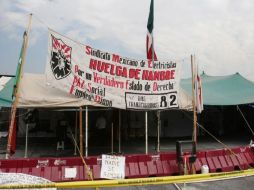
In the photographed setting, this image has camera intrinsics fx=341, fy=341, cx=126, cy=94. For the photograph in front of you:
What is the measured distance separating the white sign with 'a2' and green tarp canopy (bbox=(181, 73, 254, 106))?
23.9 ft

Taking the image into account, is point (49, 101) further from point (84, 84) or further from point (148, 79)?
point (148, 79)

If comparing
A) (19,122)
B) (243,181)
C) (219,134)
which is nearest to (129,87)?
(243,181)

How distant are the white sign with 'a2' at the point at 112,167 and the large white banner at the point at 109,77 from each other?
267cm

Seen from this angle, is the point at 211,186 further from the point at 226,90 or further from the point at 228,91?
the point at 226,90

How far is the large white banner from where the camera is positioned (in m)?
10.5

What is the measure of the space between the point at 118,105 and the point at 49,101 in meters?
2.28

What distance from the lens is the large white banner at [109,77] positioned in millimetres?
10453

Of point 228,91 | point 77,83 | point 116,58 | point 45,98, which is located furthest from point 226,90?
point 45,98

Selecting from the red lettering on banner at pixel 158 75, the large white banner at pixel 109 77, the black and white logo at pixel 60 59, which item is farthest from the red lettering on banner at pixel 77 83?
the red lettering on banner at pixel 158 75

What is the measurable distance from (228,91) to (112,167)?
10630 millimetres

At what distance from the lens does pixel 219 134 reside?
21.7 m

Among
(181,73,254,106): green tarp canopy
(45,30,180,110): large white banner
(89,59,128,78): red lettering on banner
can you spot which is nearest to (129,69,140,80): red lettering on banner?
(45,30,180,110): large white banner

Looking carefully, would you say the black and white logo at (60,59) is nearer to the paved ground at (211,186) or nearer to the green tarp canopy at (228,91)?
the paved ground at (211,186)

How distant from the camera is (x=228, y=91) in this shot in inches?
693
